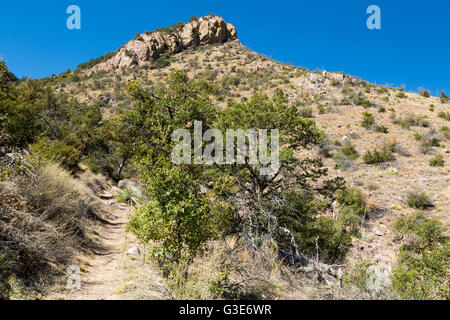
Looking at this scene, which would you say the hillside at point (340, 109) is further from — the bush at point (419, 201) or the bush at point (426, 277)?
the bush at point (426, 277)

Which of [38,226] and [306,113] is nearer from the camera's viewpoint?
[38,226]

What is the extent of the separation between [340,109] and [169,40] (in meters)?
37.7

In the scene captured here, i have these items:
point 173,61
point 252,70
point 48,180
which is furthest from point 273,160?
point 173,61

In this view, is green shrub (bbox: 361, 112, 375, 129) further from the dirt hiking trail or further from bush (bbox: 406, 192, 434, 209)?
the dirt hiking trail

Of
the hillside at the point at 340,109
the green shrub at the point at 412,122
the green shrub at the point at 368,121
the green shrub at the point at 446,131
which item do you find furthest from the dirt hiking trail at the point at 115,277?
the green shrub at the point at 412,122

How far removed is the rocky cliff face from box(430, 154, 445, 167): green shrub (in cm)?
4164

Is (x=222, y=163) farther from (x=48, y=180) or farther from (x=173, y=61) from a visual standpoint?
(x=173, y=61)

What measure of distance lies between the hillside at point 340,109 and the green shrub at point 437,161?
7 centimetres

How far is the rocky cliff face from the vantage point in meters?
44.1

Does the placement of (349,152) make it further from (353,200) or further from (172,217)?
(172,217)

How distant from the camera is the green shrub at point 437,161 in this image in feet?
50.8

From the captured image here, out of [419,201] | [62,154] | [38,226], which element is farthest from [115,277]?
[419,201]

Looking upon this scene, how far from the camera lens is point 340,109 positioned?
24875 millimetres

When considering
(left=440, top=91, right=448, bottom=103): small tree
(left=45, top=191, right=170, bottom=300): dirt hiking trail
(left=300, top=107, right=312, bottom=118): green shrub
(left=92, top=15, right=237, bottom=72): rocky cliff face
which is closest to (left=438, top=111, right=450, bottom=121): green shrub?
(left=440, top=91, right=448, bottom=103): small tree
